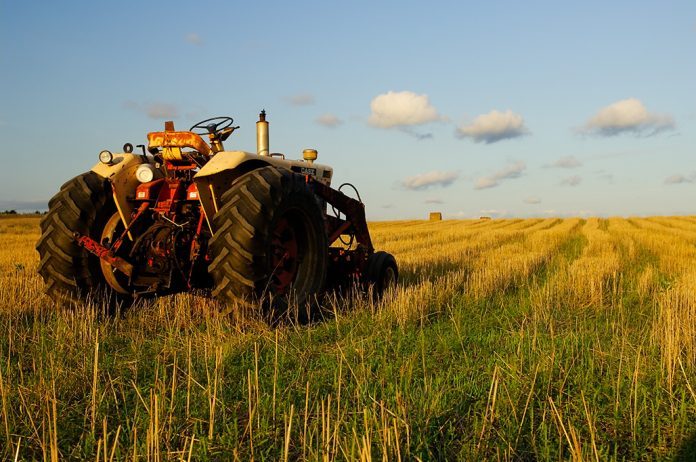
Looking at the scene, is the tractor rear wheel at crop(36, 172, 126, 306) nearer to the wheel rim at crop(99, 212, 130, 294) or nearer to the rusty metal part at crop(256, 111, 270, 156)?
the wheel rim at crop(99, 212, 130, 294)

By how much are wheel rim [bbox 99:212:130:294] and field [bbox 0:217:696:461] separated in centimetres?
28

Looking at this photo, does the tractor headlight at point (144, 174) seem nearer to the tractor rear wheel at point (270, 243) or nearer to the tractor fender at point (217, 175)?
the tractor fender at point (217, 175)

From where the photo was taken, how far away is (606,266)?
970 centimetres

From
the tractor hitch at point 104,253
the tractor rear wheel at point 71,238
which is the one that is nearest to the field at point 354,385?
the tractor rear wheel at point 71,238

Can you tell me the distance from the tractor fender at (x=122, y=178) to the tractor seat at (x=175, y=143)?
0.37m

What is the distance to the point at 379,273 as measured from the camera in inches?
273

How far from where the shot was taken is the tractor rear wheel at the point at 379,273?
22.4ft

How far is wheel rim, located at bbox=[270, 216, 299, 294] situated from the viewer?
17.6ft

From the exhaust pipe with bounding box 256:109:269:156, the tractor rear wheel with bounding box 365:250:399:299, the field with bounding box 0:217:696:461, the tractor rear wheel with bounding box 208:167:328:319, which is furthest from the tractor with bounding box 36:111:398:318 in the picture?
the tractor rear wheel with bounding box 365:250:399:299

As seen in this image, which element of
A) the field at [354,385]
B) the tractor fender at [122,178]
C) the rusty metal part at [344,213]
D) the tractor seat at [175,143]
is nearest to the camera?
the field at [354,385]

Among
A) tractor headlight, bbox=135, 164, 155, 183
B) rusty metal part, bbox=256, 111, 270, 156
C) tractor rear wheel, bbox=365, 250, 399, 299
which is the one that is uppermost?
rusty metal part, bbox=256, 111, 270, 156

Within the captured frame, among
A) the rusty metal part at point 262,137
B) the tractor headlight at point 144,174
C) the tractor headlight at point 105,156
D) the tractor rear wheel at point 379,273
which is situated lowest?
the tractor rear wheel at point 379,273

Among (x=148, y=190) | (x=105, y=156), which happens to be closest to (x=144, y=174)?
(x=148, y=190)

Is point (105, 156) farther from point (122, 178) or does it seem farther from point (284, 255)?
point (284, 255)
